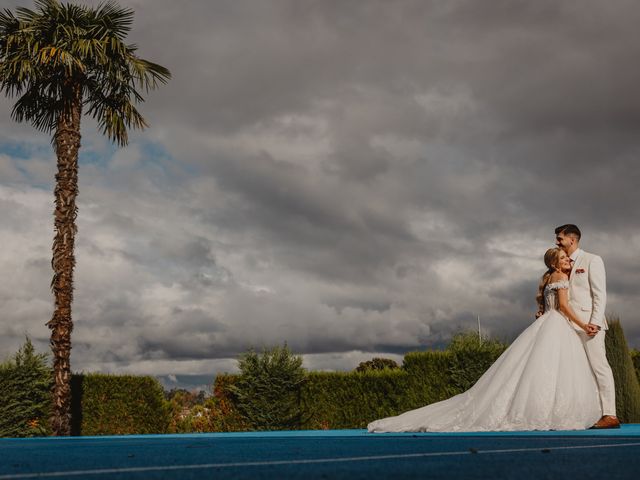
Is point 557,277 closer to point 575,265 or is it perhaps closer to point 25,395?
point 575,265

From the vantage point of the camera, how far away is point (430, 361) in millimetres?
16266

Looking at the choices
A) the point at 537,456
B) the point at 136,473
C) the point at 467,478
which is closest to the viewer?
the point at 467,478

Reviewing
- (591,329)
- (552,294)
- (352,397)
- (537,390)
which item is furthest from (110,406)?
Result: (591,329)

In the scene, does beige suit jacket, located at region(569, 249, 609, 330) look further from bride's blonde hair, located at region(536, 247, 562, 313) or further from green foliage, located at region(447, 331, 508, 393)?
green foliage, located at region(447, 331, 508, 393)

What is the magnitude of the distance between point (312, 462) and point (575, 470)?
1.43 metres

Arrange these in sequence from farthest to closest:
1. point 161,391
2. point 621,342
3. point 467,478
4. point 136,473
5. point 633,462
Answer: point 161,391
point 621,342
point 633,462
point 136,473
point 467,478

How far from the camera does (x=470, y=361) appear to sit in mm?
16000

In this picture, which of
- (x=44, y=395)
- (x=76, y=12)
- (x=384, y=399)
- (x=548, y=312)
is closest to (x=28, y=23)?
(x=76, y=12)

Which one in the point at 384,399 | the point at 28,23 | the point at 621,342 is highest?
the point at 28,23

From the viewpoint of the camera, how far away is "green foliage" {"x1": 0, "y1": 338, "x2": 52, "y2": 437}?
16.0m

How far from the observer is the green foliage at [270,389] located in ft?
54.9

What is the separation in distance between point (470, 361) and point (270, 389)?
462cm

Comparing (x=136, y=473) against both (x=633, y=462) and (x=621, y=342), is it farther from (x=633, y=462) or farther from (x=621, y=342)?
(x=621, y=342)

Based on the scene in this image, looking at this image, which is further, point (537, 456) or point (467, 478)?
point (537, 456)
